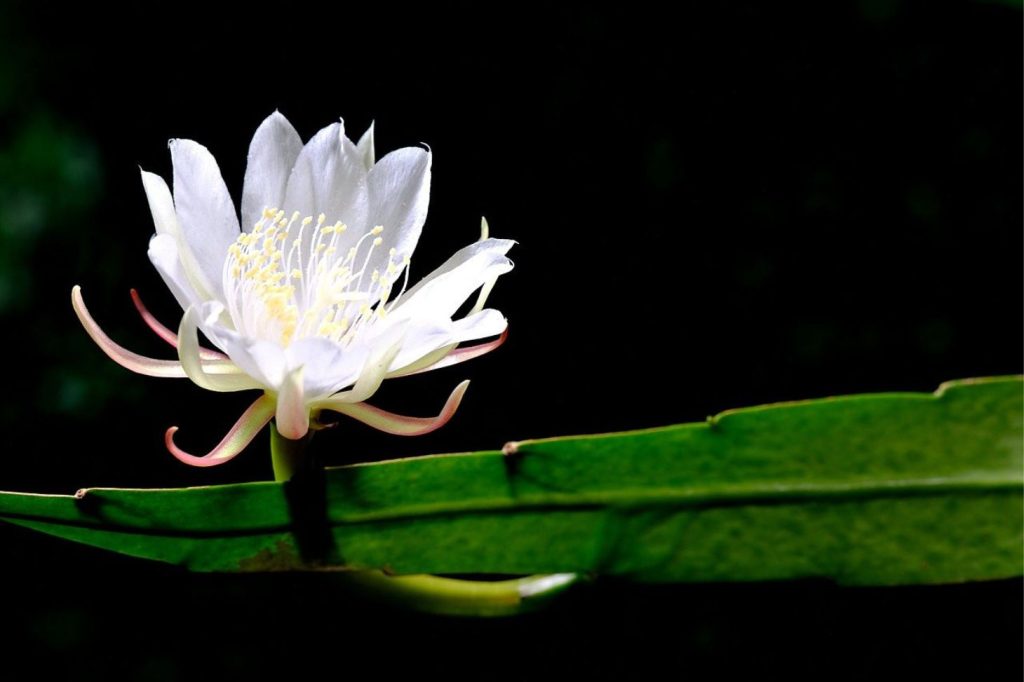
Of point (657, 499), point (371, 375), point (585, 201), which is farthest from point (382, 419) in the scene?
point (585, 201)

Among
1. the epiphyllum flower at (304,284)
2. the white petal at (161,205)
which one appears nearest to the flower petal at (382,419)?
the epiphyllum flower at (304,284)

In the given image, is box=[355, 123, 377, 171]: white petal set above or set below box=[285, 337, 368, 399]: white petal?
above

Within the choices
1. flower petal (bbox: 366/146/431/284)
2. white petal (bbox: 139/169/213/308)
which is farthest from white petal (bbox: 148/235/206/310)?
flower petal (bbox: 366/146/431/284)

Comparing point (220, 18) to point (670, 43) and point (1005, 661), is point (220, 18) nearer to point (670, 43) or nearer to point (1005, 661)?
point (670, 43)

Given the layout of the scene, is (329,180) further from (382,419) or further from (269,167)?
(382,419)

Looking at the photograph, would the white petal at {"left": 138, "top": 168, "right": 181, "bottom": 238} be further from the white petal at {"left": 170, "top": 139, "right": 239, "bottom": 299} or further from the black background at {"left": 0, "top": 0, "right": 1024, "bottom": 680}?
the black background at {"left": 0, "top": 0, "right": 1024, "bottom": 680}

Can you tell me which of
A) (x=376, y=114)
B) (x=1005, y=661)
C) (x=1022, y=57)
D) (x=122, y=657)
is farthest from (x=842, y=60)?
(x=122, y=657)
